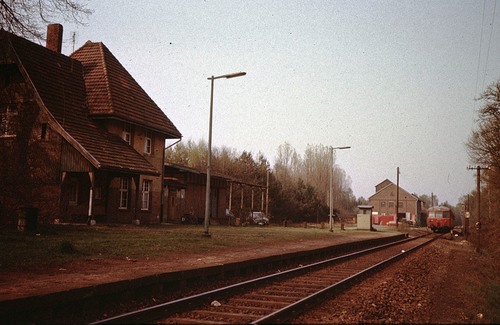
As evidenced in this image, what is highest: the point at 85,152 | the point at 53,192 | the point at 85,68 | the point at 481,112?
the point at 85,68

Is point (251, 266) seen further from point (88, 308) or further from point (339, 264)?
point (88, 308)

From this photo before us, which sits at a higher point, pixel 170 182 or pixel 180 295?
pixel 170 182

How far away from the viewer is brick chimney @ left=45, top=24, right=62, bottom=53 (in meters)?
30.0

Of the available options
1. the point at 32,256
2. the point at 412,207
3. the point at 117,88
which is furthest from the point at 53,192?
the point at 412,207

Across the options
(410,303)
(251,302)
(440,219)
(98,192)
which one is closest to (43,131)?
(98,192)

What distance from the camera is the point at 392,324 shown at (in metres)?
7.21

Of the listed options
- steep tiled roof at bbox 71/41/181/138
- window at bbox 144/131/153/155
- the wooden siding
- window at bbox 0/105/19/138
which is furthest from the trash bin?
window at bbox 144/131/153/155

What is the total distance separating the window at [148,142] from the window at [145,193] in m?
1.98

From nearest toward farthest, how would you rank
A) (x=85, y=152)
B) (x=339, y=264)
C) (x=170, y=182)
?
(x=339, y=264), (x=85, y=152), (x=170, y=182)

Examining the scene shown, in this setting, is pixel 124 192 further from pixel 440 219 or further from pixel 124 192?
pixel 440 219

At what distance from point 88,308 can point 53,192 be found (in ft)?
56.1

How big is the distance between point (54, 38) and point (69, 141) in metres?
10.8

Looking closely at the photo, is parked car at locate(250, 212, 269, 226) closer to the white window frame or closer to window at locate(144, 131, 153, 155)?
window at locate(144, 131, 153, 155)

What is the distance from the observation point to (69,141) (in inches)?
899
